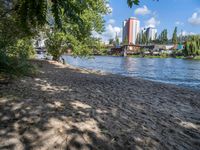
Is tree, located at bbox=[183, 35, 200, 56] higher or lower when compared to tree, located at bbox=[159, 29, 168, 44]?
lower

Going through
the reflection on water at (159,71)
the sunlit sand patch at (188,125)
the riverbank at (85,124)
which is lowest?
the reflection on water at (159,71)

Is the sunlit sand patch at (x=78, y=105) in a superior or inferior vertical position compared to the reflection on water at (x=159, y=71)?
superior

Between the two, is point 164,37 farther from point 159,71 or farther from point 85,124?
point 85,124

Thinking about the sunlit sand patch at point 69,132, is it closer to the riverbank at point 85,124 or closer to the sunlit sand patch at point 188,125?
the riverbank at point 85,124

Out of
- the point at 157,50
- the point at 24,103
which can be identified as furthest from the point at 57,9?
the point at 157,50

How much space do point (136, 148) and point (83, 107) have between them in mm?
1998

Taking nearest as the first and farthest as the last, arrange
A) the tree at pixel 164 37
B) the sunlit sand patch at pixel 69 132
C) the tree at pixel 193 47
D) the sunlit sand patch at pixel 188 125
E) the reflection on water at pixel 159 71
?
the sunlit sand patch at pixel 69 132
the sunlit sand patch at pixel 188 125
the reflection on water at pixel 159 71
the tree at pixel 193 47
the tree at pixel 164 37

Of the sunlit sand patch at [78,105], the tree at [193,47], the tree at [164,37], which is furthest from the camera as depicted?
the tree at [164,37]

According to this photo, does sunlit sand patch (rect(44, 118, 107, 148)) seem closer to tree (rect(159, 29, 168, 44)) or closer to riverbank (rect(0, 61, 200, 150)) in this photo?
riverbank (rect(0, 61, 200, 150))

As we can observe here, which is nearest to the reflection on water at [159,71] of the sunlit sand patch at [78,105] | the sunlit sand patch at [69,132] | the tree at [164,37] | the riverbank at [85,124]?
the riverbank at [85,124]

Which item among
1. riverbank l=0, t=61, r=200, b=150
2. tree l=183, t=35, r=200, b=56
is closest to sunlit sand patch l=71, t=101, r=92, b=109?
riverbank l=0, t=61, r=200, b=150

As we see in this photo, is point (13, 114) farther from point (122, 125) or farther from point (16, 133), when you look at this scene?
point (122, 125)

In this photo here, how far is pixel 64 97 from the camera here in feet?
20.9

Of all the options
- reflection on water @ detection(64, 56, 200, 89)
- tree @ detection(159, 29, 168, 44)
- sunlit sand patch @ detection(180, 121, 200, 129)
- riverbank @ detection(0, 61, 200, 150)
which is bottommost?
reflection on water @ detection(64, 56, 200, 89)
